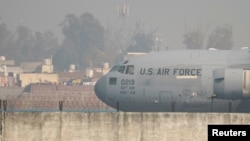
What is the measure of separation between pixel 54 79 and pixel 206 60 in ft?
447

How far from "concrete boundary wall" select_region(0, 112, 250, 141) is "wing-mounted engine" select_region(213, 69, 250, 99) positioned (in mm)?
9115

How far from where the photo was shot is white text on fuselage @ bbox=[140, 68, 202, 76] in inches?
2101

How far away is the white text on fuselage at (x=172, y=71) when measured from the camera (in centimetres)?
5338

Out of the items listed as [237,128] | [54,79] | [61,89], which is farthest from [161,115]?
[54,79]

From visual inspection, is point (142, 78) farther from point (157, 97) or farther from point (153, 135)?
point (153, 135)

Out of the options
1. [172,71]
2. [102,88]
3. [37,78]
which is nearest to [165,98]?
[172,71]

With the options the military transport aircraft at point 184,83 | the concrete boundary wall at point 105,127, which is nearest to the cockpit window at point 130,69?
the military transport aircraft at point 184,83

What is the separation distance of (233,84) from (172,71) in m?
4.08

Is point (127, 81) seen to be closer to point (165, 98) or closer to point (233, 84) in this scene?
point (165, 98)

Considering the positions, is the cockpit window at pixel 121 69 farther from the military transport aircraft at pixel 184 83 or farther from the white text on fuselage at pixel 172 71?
the white text on fuselage at pixel 172 71

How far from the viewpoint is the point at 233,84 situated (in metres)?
51.7

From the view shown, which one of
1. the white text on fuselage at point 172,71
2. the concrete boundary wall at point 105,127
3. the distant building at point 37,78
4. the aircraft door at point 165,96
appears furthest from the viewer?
the distant building at point 37,78

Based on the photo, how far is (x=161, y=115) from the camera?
4262 cm

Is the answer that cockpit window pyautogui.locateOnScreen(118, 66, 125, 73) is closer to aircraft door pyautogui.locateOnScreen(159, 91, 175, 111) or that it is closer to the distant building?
aircraft door pyautogui.locateOnScreen(159, 91, 175, 111)
